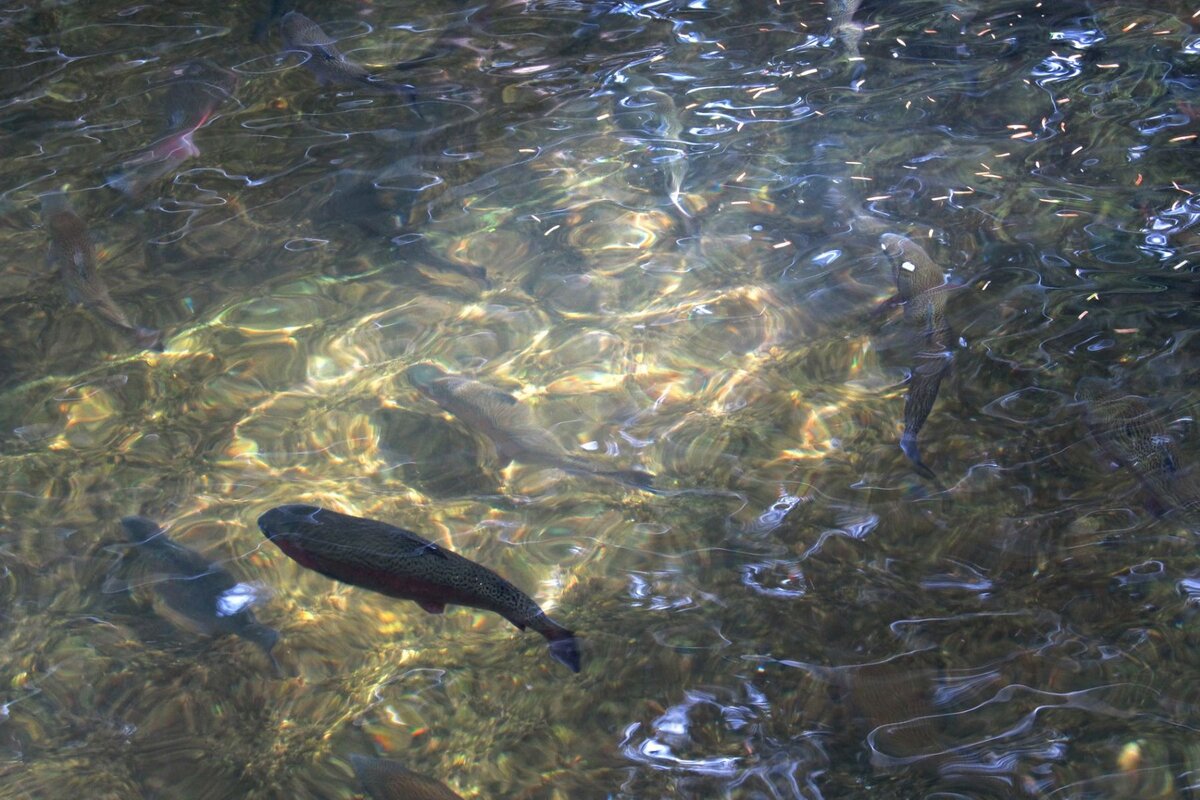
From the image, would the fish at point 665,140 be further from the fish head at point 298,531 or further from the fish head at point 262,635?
the fish head at point 262,635

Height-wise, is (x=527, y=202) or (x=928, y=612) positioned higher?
(x=527, y=202)

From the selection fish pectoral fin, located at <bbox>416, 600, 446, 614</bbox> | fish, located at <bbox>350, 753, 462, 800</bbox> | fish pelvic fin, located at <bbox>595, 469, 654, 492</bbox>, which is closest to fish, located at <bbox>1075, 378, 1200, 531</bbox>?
fish pelvic fin, located at <bbox>595, 469, 654, 492</bbox>

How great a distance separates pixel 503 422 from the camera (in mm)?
4000

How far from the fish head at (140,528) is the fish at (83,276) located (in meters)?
1.10

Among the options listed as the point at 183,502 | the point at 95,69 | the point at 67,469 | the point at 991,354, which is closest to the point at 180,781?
the point at 183,502

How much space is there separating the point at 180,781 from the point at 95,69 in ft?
17.6

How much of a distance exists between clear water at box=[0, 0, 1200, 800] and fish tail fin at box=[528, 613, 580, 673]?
0.17 metres

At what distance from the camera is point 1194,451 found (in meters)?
3.44

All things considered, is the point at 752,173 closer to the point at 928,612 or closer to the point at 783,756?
the point at 928,612

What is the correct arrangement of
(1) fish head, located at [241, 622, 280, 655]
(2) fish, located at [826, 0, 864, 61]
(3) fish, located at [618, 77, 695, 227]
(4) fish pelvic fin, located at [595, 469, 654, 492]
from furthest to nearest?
1. (2) fish, located at [826, 0, 864, 61]
2. (3) fish, located at [618, 77, 695, 227]
3. (4) fish pelvic fin, located at [595, 469, 654, 492]
4. (1) fish head, located at [241, 622, 280, 655]

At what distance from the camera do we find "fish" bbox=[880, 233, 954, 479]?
11.9 ft

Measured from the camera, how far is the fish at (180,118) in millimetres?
5279

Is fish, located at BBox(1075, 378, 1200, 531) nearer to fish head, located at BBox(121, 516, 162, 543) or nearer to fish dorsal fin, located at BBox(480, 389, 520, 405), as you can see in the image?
fish dorsal fin, located at BBox(480, 389, 520, 405)

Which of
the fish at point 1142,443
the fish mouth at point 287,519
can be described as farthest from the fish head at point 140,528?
the fish at point 1142,443
